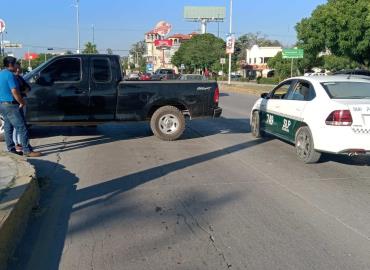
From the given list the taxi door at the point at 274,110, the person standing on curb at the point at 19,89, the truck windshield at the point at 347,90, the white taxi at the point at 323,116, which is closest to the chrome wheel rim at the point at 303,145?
the white taxi at the point at 323,116

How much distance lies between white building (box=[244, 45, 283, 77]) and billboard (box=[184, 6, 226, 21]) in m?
17.6

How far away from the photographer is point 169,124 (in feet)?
38.2

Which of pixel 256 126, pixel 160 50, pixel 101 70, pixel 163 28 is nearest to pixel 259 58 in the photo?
pixel 163 28

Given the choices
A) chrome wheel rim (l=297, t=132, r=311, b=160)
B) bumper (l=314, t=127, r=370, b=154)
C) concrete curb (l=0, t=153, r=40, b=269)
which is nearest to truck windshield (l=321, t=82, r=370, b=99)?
bumper (l=314, t=127, r=370, b=154)

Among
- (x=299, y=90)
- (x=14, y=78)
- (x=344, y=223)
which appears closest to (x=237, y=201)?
(x=344, y=223)

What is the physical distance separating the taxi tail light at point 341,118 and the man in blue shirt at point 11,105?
5.44 metres

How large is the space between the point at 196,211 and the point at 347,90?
172 inches

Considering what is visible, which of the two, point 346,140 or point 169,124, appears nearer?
point 346,140

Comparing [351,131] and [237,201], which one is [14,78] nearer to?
[237,201]

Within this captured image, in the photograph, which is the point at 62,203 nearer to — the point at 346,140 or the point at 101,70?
the point at 346,140

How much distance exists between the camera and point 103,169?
8.22 m

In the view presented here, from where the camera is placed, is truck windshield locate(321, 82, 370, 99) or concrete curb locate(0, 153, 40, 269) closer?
concrete curb locate(0, 153, 40, 269)

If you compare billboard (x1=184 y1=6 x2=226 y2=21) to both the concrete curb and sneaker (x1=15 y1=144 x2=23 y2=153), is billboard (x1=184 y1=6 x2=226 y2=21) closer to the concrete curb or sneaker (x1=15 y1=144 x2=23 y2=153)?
sneaker (x1=15 y1=144 x2=23 y2=153)

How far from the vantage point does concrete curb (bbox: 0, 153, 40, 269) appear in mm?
4516
